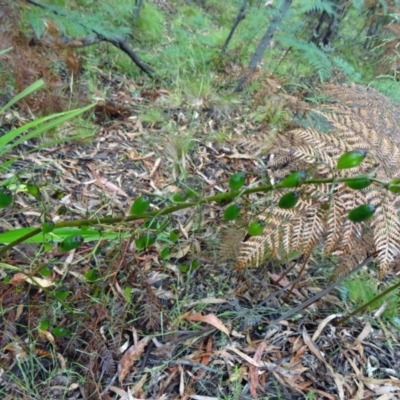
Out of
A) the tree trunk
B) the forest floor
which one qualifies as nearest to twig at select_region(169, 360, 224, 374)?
the forest floor

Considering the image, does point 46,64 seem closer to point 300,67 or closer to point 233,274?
point 233,274

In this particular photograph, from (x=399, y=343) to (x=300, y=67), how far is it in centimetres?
268

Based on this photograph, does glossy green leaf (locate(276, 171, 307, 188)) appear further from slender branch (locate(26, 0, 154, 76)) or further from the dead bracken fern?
slender branch (locate(26, 0, 154, 76))

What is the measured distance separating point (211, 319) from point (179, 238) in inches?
14.9

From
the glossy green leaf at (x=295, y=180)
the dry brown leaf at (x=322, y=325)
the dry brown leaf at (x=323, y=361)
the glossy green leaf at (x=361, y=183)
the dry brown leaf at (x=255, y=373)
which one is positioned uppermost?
the glossy green leaf at (x=361, y=183)

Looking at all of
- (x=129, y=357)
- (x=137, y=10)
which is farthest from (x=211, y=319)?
(x=137, y=10)

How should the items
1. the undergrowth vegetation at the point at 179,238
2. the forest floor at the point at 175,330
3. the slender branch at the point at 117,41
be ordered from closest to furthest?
the undergrowth vegetation at the point at 179,238 → the forest floor at the point at 175,330 → the slender branch at the point at 117,41

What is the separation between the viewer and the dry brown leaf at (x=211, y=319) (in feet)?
4.35

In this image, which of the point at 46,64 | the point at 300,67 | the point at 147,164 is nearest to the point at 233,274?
the point at 147,164

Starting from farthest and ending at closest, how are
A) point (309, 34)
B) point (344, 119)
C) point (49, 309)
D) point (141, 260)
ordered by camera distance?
point (309, 34)
point (141, 260)
point (344, 119)
point (49, 309)

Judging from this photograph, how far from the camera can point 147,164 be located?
1988 millimetres

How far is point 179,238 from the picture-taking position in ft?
5.28

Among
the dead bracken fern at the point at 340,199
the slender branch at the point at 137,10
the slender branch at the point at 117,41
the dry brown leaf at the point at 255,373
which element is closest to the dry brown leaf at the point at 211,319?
the dry brown leaf at the point at 255,373

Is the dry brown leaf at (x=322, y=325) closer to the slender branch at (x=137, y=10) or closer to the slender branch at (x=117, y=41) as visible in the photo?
the slender branch at (x=117, y=41)
